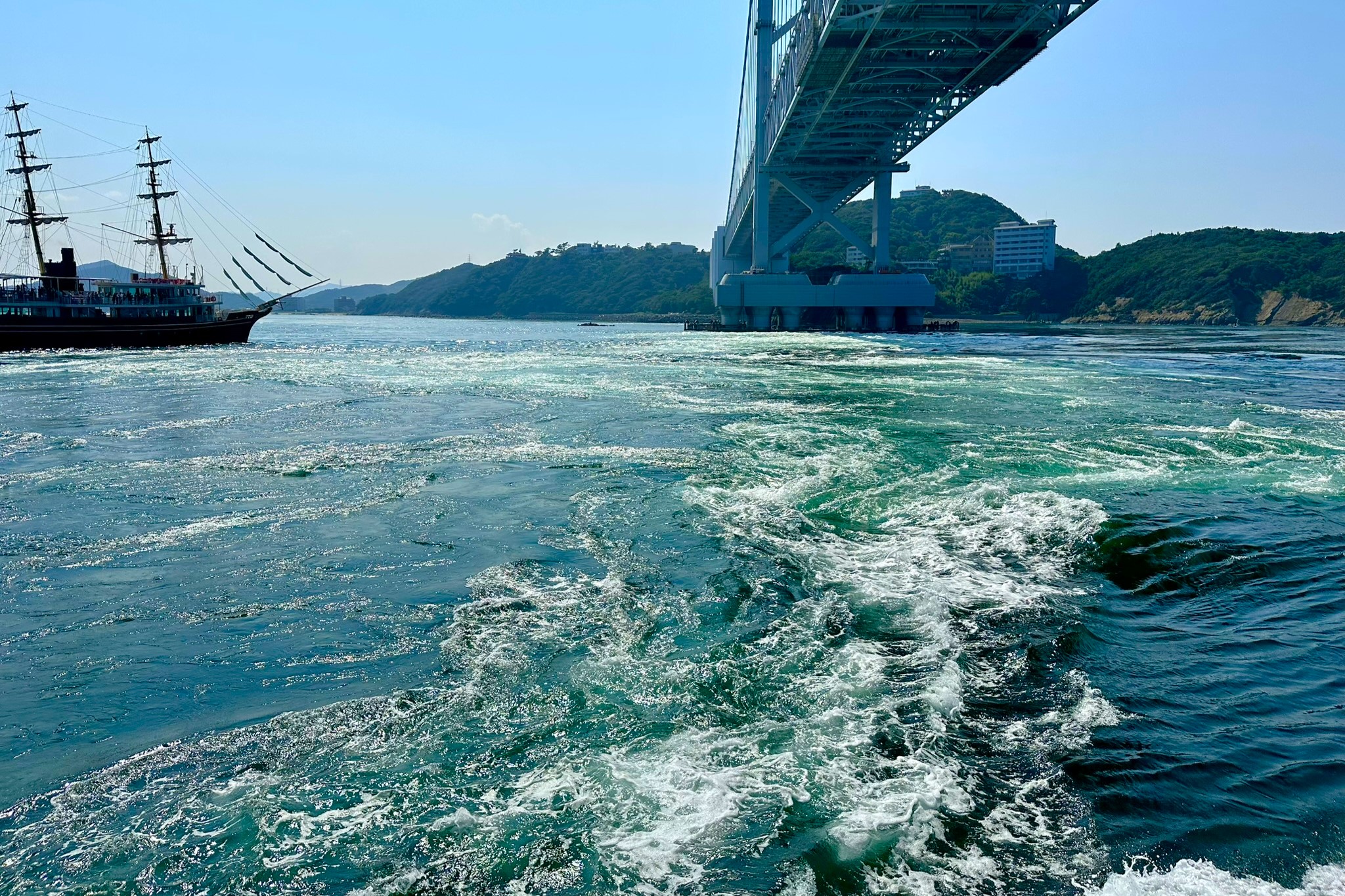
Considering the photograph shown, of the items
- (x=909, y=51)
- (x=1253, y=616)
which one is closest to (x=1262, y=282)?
(x=909, y=51)

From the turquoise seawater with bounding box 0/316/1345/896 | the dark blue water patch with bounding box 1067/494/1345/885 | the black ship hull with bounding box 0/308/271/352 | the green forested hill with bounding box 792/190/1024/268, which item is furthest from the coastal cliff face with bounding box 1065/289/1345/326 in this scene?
the dark blue water patch with bounding box 1067/494/1345/885

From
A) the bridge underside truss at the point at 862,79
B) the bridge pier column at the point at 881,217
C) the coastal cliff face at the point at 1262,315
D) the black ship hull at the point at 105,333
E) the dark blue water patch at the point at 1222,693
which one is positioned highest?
the bridge underside truss at the point at 862,79

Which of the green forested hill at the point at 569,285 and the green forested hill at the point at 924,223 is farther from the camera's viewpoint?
the green forested hill at the point at 569,285

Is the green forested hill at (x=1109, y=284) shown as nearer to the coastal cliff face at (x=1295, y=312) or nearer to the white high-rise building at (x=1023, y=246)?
the coastal cliff face at (x=1295, y=312)

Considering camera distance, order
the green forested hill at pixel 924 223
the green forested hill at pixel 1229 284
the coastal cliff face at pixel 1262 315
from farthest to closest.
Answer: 1. the green forested hill at pixel 924 223
2. the green forested hill at pixel 1229 284
3. the coastal cliff face at pixel 1262 315

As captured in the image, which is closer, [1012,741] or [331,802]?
[331,802]

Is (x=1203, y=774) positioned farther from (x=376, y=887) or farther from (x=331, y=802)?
(x=331, y=802)

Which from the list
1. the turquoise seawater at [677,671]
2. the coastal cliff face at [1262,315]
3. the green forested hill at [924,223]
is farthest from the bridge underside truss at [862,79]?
the green forested hill at [924,223]

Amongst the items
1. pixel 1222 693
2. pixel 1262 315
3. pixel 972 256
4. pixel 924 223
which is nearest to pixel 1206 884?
pixel 1222 693
